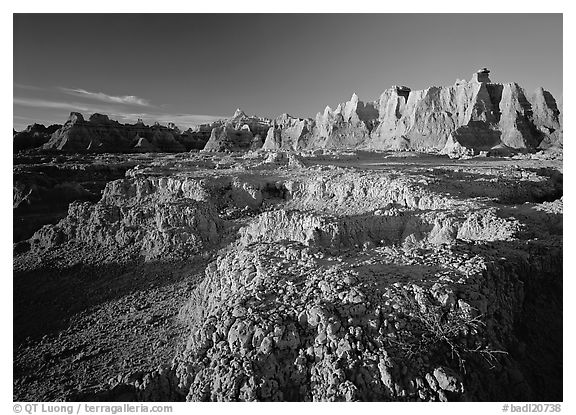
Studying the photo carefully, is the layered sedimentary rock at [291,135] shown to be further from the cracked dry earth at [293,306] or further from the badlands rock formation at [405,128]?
the cracked dry earth at [293,306]

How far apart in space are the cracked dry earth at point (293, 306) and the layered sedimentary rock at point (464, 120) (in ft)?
108

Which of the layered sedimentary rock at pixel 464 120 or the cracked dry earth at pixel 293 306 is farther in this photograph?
the layered sedimentary rock at pixel 464 120

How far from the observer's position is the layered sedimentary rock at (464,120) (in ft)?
142

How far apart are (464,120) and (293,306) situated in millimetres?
46944

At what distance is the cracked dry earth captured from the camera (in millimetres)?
4496

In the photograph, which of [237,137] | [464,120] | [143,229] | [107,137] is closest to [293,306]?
[143,229]

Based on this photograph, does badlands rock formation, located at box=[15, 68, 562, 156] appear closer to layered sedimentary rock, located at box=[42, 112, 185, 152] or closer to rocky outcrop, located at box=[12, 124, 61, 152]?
layered sedimentary rock, located at box=[42, 112, 185, 152]

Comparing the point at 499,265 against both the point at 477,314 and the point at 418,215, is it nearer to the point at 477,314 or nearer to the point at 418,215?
the point at 477,314

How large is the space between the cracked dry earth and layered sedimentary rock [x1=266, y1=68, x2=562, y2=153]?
32818mm

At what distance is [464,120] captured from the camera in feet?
148

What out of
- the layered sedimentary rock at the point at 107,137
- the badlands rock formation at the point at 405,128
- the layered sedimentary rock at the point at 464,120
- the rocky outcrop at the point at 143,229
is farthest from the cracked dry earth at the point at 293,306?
the layered sedimentary rock at the point at 107,137

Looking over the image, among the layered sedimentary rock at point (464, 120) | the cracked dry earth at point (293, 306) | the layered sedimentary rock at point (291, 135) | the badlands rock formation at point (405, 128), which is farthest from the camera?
the layered sedimentary rock at point (291, 135)

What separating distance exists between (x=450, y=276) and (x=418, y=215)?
Answer: 4.91m

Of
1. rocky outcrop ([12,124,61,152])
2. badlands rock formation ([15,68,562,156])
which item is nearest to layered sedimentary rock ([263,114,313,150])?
badlands rock formation ([15,68,562,156])
